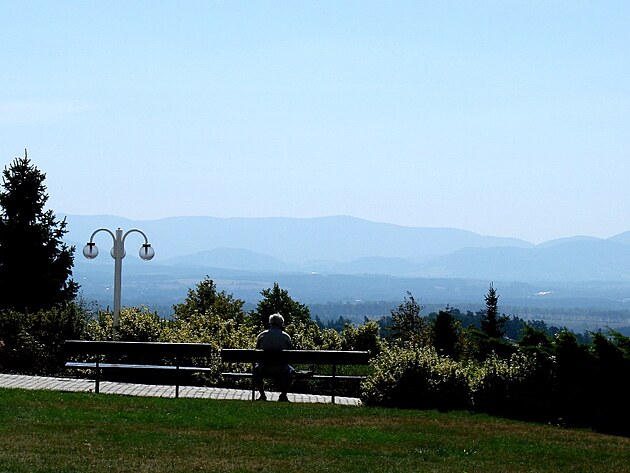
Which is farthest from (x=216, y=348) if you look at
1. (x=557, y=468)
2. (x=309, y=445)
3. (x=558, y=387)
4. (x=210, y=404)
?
(x=557, y=468)

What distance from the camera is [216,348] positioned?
58.7 feet

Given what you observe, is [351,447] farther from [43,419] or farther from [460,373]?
[460,373]

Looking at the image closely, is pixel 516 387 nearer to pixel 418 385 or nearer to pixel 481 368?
pixel 481 368

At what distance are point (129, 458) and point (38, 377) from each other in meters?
8.47

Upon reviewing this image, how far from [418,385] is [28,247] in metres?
15.8

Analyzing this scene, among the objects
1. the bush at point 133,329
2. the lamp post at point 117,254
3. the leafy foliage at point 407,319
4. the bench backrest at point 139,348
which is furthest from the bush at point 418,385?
the leafy foliage at point 407,319

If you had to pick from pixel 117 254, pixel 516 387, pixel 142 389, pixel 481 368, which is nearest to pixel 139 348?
pixel 142 389

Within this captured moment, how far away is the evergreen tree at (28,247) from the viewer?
2670 centimetres

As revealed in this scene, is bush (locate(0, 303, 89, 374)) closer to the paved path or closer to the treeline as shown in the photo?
the treeline

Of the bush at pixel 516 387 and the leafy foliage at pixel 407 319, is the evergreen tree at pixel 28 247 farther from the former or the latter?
the bush at pixel 516 387

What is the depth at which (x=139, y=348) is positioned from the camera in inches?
583

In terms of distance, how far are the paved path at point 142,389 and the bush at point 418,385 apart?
21.8 inches

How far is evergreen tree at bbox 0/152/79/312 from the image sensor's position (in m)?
26.7

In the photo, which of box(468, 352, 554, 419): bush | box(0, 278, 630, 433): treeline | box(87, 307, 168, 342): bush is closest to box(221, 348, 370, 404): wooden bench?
box(0, 278, 630, 433): treeline
